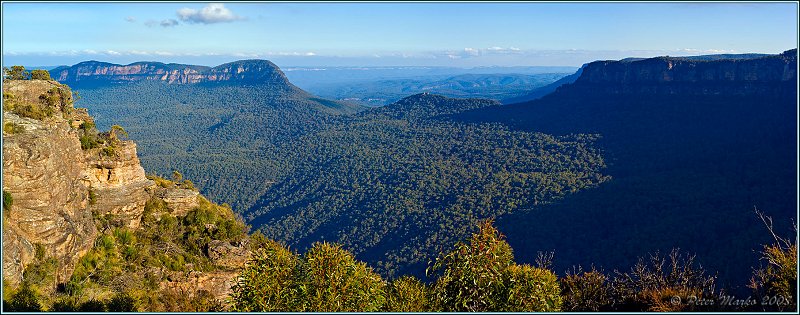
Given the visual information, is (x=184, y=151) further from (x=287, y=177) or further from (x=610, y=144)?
(x=610, y=144)

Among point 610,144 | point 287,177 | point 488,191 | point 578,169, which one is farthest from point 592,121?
point 287,177

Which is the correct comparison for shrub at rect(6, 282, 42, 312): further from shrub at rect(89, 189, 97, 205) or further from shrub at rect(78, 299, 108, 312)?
shrub at rect(89, 189, 97, 205)

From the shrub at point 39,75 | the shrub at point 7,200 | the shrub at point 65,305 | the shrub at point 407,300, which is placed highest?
the shrub at point 39,75

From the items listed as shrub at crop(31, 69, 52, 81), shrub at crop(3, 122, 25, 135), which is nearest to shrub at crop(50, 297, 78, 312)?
shrub at crop(3, 122, 25, 135)

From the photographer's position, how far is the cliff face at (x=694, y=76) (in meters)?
83.1

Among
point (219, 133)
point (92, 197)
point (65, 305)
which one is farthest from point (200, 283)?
point (219, 133)

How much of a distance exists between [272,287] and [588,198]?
54.6 meters

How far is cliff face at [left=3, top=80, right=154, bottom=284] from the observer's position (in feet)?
52.4

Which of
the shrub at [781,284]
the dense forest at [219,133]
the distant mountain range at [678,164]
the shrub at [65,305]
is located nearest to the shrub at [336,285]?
the shrub at [65,305]

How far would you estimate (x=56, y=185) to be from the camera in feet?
Answer: 57.1

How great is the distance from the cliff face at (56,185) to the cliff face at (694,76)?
95494 millimetres

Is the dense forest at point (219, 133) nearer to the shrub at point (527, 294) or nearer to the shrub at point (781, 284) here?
the shrub at point (527, 294)

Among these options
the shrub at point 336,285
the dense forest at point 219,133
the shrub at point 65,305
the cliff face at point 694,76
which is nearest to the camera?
the shrub at point 336,285

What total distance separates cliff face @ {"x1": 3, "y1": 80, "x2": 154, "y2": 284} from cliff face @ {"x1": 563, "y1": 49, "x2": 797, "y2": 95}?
95.5m
